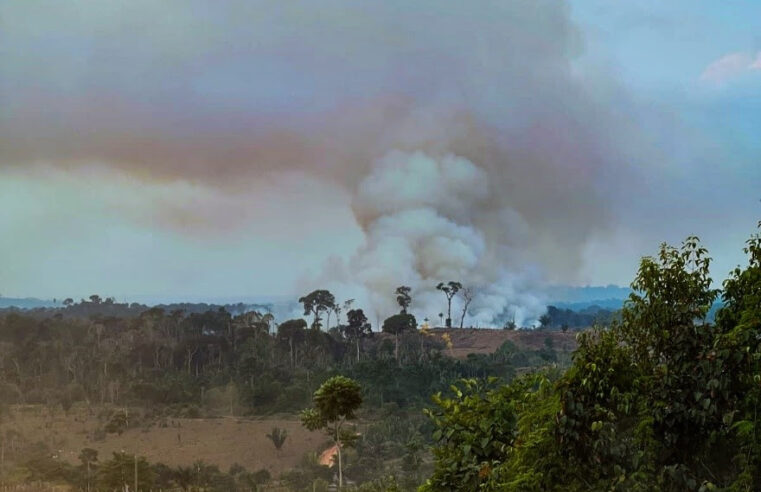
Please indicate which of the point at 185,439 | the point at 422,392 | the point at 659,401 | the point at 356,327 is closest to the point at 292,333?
the point at 356,327

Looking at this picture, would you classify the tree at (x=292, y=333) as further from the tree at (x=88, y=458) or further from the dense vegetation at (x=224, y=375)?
the tree at (x=88, y=458)

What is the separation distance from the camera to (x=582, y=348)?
3111mm

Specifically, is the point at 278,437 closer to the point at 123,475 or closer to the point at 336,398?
the point at 123,475

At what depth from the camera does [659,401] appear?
3.00 metres

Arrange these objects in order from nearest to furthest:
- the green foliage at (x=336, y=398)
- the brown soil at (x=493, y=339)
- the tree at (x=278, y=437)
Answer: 1. the green foliage at (x=336, y=398)
2. the tree at (x=278, y=437)
3. the brown soil at (x=493, y=339)

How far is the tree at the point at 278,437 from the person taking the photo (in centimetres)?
2314

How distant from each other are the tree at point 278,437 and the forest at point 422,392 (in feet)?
0.53

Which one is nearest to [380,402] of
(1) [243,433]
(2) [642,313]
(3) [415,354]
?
(1) [243,433]

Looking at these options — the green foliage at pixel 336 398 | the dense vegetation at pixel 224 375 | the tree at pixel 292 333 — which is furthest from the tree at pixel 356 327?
the green foliage at pixel 336 398

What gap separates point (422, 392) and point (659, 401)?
25.2m

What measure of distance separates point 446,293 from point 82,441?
22712 millimetres

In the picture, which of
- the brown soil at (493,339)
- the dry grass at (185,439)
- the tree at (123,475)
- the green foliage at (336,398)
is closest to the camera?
the green foliage at (336,398)

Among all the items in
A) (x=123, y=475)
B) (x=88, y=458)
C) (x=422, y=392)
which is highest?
(x=422, y=392)

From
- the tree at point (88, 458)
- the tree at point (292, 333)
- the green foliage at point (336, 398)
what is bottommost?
the tree at point (88, 458)
